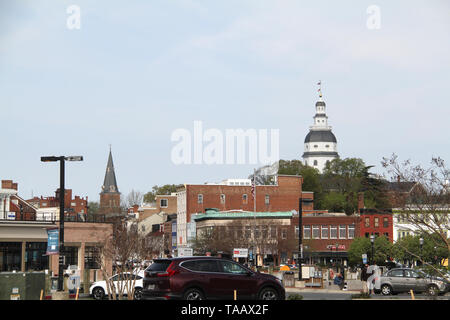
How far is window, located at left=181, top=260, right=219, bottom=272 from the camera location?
25.5m

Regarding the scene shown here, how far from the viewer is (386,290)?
145 feet

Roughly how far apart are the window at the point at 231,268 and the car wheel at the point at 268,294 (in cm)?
89

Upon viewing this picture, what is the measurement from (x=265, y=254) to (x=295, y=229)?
12172 millimetres

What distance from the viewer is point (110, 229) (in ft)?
217

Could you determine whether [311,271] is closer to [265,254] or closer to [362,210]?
[265,254]

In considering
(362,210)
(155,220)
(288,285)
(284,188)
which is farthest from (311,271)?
(155,220)

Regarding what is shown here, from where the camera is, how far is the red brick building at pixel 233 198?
13800 centimetres

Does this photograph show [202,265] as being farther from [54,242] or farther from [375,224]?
[375,224]

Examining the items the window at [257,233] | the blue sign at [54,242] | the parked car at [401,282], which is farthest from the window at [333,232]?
the blue sign at [54,242]

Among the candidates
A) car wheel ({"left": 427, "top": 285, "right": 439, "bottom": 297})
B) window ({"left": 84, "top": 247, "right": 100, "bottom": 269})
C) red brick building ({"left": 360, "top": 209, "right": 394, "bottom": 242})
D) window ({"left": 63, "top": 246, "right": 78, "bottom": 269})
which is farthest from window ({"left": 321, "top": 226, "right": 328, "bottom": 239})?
car wheel ({"left": 427, "top": 285, "right": 439, "bottom": 297})

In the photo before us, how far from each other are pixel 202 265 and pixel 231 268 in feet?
3.68

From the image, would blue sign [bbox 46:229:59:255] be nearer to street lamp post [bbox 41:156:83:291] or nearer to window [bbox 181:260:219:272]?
street lamp post [bbox 41:156:83:291]

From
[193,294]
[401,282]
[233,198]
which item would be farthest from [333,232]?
[193,294]

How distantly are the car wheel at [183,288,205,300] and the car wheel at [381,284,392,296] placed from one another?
21.2 m
